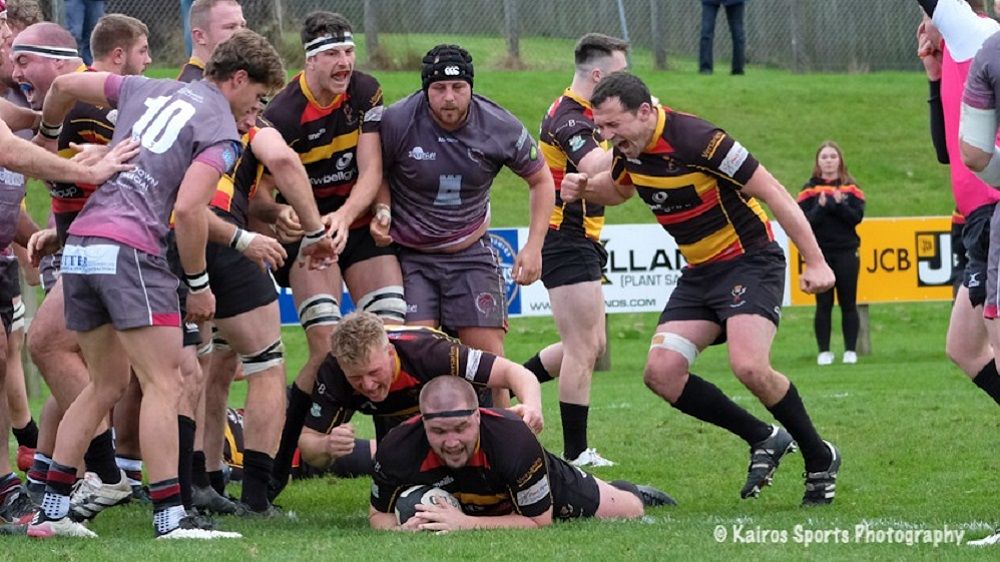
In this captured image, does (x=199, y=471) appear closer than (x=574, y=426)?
Yes

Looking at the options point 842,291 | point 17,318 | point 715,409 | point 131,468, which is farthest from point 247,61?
point 842,291

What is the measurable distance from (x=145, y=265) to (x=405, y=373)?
1.31m

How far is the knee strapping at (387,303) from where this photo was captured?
8625 mm

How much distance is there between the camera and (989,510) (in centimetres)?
754

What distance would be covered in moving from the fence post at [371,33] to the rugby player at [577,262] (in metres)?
15.1

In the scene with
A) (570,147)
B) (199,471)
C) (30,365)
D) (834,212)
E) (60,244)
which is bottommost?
(30,365)

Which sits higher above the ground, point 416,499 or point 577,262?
point 577,262

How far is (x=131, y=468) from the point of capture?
8688 mm

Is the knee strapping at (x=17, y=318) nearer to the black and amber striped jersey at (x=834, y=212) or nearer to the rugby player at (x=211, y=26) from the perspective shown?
the rugby player at (x=211, y=26)

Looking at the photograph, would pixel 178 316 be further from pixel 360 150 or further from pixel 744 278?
pixel 744 278

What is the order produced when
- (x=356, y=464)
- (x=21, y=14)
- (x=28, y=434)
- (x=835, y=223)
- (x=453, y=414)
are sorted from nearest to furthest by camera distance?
(x=453, y=414)
(x=21, y=14)
(x=28, y=434)
(x=356, y=464)
(x=835, y=223)

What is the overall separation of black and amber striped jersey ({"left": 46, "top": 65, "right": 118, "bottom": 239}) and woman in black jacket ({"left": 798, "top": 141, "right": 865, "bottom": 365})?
989cm

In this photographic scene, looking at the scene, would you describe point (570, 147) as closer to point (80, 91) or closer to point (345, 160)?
point (345, 160)

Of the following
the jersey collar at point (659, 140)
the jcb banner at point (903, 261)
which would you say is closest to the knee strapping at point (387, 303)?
the jersey collar at point (659, 140)
